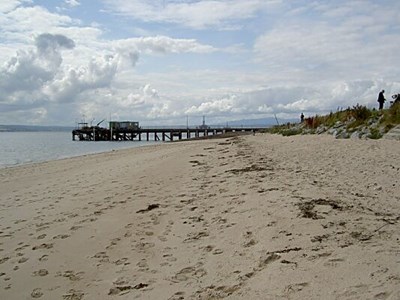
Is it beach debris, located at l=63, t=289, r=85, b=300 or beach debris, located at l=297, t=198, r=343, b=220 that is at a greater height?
beach debris, located at l=297, t=198, r=343, b=220

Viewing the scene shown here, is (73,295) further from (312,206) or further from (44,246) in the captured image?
(312,206)

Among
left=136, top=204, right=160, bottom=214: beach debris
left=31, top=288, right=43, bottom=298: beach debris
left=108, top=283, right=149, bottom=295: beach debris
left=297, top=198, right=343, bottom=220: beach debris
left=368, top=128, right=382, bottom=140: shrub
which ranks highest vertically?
left=368, top=128, right=382, bottom=140: shrub

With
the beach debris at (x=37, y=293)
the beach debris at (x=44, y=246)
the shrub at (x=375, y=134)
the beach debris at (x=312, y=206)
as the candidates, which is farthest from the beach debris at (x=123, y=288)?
the shrub at (x=375, y=134)

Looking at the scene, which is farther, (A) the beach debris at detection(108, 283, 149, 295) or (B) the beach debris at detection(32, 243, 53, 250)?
(B) the beach debris at detection(32, 243, 53, 250)

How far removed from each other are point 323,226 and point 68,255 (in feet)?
10.9

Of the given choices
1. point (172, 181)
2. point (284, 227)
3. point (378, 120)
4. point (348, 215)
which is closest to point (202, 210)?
point (284, 227)

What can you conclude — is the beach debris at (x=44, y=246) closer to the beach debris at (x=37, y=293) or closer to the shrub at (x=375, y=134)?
the beach debris at (x=37, y=293)

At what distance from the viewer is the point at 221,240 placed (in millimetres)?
5160

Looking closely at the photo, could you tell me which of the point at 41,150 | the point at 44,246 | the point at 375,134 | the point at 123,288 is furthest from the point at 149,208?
the point at 41,150

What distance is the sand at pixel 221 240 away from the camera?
A: 369cm

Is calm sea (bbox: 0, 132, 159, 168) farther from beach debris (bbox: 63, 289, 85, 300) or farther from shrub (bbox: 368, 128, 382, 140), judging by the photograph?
beach debris (bbox: 63, 289, 85, 300)

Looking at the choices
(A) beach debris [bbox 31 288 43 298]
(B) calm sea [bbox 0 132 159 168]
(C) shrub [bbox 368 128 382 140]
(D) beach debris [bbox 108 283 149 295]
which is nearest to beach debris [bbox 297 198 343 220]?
(D) beach debris [bbox 108 283 149 295]

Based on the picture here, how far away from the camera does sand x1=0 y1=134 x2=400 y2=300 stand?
12.1 ft

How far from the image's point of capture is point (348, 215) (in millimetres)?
5094
